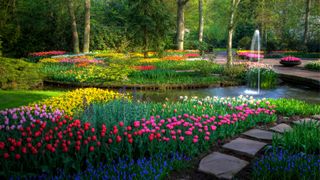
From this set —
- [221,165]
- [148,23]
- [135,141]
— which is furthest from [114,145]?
[148,23]

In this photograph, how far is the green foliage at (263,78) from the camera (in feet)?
43.0

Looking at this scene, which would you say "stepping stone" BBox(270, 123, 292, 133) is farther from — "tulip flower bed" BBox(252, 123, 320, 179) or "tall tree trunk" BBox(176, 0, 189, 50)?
"tall tree trunk" BBox(176, 0, 189, 50)

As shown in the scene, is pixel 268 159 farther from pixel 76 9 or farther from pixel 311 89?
pixel 76 9

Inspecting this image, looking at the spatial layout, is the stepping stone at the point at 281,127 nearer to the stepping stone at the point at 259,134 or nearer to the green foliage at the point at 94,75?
the stepping stone at the point at 259,134

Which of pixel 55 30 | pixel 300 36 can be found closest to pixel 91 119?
pixel 55 30

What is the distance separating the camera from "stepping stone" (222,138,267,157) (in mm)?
4578

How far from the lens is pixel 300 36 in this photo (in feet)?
128

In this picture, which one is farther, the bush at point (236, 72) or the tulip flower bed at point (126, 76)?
the bush at point (236, 72)

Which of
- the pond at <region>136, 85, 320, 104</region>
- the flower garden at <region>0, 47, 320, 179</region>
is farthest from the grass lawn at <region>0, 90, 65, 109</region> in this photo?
the pond at <region>136, 85, 320, 104</region>

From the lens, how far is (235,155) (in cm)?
463

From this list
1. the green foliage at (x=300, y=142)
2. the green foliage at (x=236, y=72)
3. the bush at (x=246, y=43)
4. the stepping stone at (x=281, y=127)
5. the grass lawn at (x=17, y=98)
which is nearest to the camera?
the green foliage at (x=300, y=142)

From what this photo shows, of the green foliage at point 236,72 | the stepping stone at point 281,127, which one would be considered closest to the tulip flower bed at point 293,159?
the stepping stone at point 281,127

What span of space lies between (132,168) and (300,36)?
40388 millimetres

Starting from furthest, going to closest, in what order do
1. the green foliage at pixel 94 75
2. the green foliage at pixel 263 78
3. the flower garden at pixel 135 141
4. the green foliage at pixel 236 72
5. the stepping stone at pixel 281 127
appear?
the green foliage at pixel 236 72 → the green foliage at pixel 94 75 → the green foliage at pixel 263 78 → the stepping stone at pixel 281 127 → the flower garden at pixel 135 141
